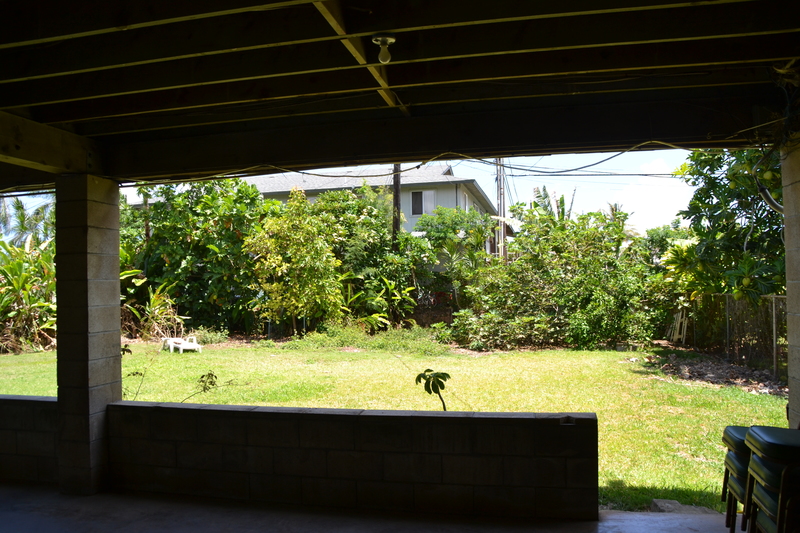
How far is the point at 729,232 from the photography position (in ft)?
27.6

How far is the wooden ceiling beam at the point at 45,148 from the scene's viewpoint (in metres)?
3.75

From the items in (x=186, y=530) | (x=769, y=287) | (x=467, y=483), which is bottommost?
(x=186, y=530)

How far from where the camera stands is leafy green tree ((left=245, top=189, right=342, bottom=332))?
1216 cm

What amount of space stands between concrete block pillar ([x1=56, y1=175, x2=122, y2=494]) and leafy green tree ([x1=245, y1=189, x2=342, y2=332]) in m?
7.64

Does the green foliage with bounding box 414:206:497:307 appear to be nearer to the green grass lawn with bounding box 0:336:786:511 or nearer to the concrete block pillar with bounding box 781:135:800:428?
the green grass lawn with bounding box 0:336:786:511

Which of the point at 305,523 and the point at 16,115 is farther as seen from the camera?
the point at 16,115

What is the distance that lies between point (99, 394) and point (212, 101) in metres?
2.34

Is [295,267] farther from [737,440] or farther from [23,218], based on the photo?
[23,218]

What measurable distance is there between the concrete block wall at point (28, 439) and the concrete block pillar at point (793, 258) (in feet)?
16.2

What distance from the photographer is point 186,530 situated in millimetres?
3506

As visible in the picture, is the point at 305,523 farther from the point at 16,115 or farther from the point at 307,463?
the point at 16,115

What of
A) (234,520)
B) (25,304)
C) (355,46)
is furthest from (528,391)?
(25,304)

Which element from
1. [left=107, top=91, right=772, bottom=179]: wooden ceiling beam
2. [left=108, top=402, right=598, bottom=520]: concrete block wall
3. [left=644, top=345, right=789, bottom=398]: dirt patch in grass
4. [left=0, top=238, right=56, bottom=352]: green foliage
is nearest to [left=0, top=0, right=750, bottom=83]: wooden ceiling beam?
[left=107, top=91, right=772, bottom=179]: wooden ceiling beam

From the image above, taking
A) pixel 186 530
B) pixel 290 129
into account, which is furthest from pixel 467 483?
pixel 290 129
